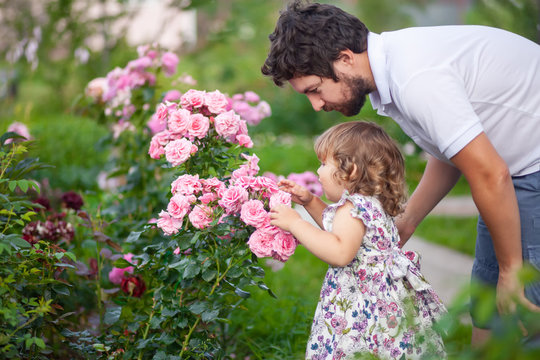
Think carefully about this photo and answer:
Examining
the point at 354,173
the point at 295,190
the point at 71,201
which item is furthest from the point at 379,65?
the point at 71,201

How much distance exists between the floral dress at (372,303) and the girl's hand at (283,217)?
0.16 m

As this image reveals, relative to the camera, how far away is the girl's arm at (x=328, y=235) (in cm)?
177

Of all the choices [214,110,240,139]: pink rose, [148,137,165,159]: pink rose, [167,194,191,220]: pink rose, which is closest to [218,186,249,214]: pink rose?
[167,194,191,220]: pink rose

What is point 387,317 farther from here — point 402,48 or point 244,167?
point 402,48

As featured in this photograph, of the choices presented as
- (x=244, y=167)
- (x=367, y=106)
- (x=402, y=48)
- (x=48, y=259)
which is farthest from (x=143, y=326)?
(x=367, y=106)

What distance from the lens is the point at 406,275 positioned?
190 cm

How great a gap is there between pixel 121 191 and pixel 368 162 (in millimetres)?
1501

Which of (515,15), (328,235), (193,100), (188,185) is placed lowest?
(515,15)

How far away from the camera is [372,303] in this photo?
6.09ft

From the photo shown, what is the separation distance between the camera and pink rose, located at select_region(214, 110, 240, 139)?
2.04 m

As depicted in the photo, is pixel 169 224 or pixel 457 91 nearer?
pixel 457 91

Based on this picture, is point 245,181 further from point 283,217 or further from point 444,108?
point 444,108

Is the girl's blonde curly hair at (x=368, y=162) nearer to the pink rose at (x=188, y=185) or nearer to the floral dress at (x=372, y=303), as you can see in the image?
the floral dress at (x=372, y=303)

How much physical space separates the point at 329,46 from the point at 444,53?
1.20ft
